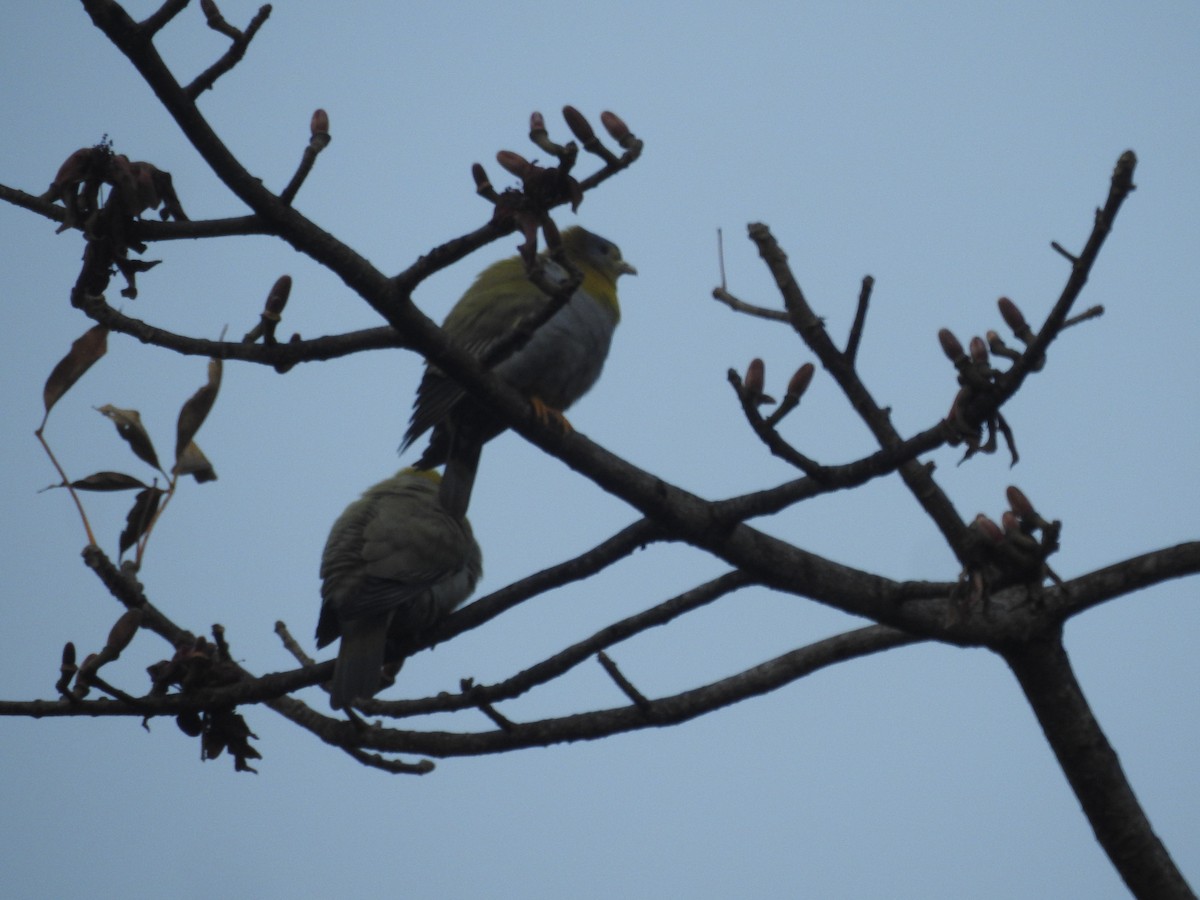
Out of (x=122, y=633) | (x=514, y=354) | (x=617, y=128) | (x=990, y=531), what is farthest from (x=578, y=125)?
(x=514, y=354)

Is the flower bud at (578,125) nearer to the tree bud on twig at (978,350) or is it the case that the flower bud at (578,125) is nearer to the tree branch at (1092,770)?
the tree bud on twig at (978,350)

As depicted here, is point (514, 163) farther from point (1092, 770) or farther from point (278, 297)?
point (1092, 770)

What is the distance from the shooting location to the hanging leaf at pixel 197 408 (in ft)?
8.87

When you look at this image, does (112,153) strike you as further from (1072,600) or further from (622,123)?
(1072,600)

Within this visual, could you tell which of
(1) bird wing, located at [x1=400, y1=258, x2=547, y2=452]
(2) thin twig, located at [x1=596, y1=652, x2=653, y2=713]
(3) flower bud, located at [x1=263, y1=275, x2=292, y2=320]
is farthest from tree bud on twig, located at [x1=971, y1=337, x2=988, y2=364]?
(1) bird wing, located at [x1=400, y1=258, x2=547, y2=452]

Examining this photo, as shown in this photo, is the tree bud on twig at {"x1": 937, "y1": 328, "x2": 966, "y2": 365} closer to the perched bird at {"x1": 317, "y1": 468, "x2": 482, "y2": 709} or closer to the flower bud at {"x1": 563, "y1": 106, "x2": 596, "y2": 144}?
the flower bud at {"x1": 563, "y1": 106, "x2": 596, "y2": 144}

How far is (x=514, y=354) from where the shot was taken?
446 cm

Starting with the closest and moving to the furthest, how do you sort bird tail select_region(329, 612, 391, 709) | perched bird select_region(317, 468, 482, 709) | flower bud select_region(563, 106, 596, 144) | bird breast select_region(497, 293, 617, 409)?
1. flower bud select_region(563, 106, 596, 144)
2. bird tail select_region(329, 612, 391, 709)
3. bird breast select_region(497, 293, 617, 409)
4. perched bird select_region(317, 468, 482, 709)

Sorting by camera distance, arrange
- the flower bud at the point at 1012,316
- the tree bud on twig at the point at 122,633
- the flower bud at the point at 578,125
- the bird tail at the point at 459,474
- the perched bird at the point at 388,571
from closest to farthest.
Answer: the flower bud at the point at 578,125 < the flower bud at the point at 1012,316 < the tree bud on twig at the point at 122,633 < the perched bird at the point at 388,571 < the bird tail at the point at 459,474

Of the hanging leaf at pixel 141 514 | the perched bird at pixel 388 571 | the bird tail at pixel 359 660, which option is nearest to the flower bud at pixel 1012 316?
the hanging leaf at pixel 141 514

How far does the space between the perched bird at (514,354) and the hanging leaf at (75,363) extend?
6.67ft

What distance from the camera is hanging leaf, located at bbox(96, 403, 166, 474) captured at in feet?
8.89

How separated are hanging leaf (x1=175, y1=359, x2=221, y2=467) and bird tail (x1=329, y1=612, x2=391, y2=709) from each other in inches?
47.4

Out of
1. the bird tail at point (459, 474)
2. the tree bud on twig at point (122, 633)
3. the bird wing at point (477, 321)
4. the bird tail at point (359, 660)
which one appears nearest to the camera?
the tree bud on twig at point (122, 633)
